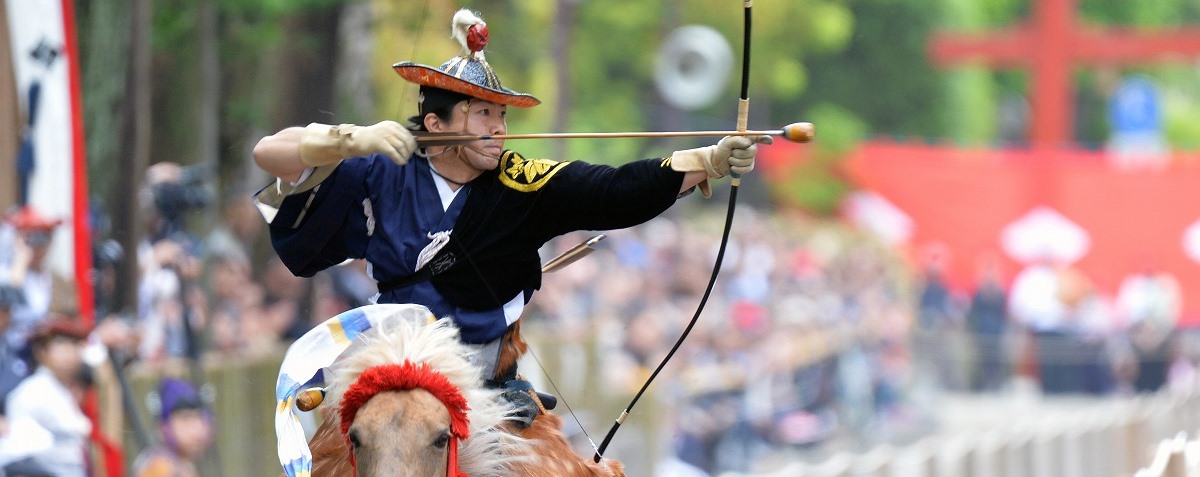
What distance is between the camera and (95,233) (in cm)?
986

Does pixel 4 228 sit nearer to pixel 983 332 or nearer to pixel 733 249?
pixel 733 249

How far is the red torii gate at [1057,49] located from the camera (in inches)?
1129

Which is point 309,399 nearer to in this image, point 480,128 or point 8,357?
point 480,128

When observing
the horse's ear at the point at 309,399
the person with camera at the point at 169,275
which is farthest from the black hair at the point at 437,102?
the person with camera at the point at 169,275

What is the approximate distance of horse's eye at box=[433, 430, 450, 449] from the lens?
4352mm

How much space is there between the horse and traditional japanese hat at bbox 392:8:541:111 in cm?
67

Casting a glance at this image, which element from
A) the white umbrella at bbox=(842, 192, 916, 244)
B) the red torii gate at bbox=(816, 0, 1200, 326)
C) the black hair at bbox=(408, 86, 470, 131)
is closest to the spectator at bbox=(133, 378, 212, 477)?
the black hair at bbox=(408, 86, 470, 131)

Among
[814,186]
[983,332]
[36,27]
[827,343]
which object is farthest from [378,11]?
[814,186]

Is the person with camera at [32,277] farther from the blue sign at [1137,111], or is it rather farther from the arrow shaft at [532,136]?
the blue sign at [1137,111]

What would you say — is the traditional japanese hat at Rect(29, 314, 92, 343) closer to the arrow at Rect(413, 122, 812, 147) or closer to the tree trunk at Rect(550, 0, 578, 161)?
the arrow at Rect(413, 122, 812, 147)

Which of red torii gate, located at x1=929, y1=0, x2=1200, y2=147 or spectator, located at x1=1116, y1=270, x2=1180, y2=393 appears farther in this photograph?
red torii gate, located at x1=929, y1=0, x2=1200, y2=147

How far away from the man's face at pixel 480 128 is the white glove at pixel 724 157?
56cm

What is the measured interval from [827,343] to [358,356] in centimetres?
1266

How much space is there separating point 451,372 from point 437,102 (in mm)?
897
